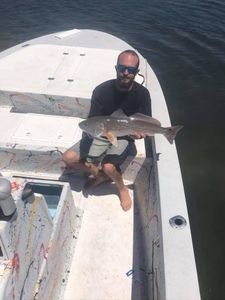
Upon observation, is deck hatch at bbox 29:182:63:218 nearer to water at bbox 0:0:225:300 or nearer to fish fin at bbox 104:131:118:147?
fish fin at bbox 104:131:118:147

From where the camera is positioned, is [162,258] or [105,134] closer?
Result: [162,258]

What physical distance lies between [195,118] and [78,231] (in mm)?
4437

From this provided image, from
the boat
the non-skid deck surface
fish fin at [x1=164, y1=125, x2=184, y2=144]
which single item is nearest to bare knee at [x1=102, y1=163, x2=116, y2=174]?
the boat

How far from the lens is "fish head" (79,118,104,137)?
3.94m

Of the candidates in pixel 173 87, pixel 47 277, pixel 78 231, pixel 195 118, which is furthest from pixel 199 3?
pixel 47 277

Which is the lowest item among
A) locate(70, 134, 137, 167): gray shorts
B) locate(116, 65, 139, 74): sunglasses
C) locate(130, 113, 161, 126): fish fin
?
locate(70, 134, 137, 167): gray shorts

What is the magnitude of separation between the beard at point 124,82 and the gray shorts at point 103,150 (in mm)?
681

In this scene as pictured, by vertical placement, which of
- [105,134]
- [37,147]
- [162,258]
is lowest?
[162,258]

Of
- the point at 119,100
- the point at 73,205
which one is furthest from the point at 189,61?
the point at 73,205

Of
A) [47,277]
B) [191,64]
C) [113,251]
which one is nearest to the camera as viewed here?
[47,277]

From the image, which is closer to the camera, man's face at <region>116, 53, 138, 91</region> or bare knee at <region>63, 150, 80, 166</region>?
man's face at <region>116, 53, 138, 91</region>

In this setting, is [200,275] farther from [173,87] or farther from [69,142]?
[173,87]

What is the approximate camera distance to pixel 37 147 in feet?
14.4

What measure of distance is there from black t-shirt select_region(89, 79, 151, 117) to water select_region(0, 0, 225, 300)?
7.27 ft
